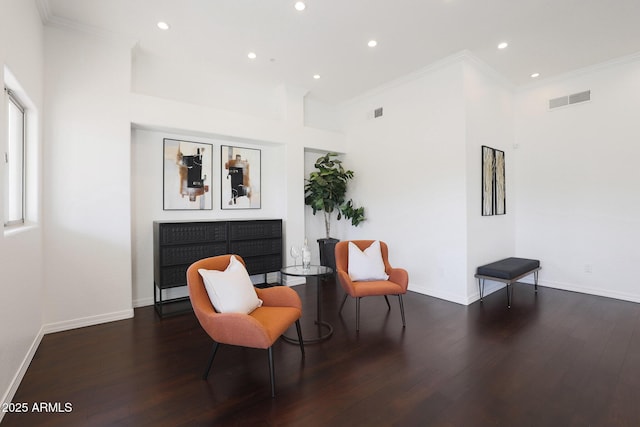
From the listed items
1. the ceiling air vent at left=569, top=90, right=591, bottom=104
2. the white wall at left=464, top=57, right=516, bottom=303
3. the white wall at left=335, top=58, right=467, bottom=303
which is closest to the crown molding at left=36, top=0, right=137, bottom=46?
the white wall at left=335, top=58, right=467, bottom=303

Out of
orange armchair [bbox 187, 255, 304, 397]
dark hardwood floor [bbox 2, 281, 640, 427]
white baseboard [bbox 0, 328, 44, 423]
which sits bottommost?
dark hardwood floor [bbox 2, 281, 640, 427]

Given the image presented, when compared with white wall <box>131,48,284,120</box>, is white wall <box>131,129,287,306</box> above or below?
below

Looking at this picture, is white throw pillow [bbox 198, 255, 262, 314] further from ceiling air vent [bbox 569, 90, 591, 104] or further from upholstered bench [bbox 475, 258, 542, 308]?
ceiling air vent [bbox 569, 90, 591, 104]

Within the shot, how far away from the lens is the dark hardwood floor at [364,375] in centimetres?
Result: 194

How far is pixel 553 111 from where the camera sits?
189 inches

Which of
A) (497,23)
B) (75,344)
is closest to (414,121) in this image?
(497,23)

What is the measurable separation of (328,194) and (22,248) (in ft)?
13.0

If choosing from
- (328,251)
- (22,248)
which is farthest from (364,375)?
(328,251)

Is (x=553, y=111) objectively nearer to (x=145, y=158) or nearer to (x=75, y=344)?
(x=145, y=158)

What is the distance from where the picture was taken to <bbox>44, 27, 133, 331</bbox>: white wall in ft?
10.6

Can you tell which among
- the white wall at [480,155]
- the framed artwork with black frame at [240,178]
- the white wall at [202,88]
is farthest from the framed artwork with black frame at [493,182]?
the framed artwork with black frame at [240,178]

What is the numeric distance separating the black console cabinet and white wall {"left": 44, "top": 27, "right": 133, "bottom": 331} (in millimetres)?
396

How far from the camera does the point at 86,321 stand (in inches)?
133

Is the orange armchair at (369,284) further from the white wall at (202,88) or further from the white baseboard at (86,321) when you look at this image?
the white wall at (202,88)
